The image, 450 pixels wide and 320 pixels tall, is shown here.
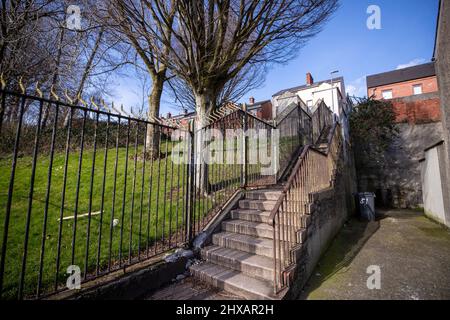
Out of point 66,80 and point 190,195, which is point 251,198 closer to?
point 190,195

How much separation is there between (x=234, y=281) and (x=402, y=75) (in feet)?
129

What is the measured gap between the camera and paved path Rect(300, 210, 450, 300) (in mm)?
3125

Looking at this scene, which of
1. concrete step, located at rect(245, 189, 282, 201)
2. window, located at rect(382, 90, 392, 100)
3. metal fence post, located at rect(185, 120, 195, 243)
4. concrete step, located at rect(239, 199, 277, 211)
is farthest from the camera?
window, located at rect(382, 90, 392, 100)

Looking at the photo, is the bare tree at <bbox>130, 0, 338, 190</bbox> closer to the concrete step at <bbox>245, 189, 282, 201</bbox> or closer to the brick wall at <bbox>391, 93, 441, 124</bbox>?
the concrete step at <bbox>245, 189, 282, 201</bbox>

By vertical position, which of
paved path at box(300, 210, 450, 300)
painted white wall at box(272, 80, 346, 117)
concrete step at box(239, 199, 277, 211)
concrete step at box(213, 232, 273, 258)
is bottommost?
paved path at box(300, 210, 450, 300)

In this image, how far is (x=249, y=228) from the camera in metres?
4.19

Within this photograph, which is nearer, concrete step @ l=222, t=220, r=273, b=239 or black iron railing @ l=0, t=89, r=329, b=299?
black iron railing @ l=0, t=89, r=329, b=299

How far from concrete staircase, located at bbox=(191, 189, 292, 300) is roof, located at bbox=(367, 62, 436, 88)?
3642 cm

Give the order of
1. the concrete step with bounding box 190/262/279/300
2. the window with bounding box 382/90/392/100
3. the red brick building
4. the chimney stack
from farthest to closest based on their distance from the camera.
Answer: the window with bounding box 382/90/392/100
the red brick building
the chimney stack
the concrete step with bounding box 190/262/279/300

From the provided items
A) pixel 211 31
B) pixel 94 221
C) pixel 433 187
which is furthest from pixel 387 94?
pixel 94 221

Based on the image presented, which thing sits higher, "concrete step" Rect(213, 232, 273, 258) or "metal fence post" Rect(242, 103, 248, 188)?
"metal fence post" Rect(242, 103, 248, 188)

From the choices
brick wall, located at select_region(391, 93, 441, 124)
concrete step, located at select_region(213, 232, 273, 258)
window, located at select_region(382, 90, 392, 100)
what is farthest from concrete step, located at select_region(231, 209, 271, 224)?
window, located at select_region(382, 90, 392, 100)
